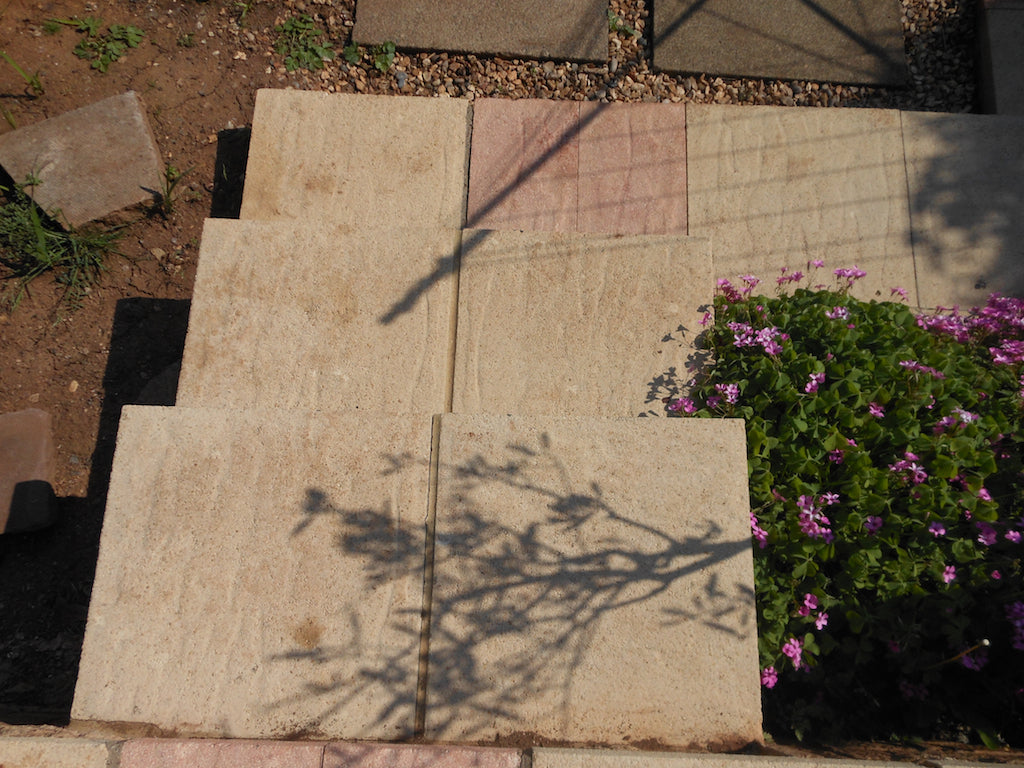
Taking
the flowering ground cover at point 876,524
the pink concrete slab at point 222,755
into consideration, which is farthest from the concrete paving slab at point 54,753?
the flowering ground cover at point 876,524

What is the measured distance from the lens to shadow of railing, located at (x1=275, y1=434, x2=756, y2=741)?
2.21 m

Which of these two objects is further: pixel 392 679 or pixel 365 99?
pixel 365 99

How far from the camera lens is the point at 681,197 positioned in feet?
11.9

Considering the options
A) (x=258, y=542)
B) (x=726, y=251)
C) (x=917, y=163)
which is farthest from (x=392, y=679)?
(x=917, y=163)

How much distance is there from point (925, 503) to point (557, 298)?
5.16 ft

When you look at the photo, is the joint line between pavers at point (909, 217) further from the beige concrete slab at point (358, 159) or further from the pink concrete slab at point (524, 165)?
the beige concrete slab at point (358, 159)

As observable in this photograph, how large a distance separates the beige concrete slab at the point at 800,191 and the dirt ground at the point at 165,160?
39 centimetres

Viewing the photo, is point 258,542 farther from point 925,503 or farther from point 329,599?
point 925,503

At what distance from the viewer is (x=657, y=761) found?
1999 mm

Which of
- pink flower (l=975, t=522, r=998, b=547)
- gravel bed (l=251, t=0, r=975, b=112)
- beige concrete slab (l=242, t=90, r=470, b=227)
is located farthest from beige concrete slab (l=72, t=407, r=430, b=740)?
gravel bed (l=251, t=0, r=975, b=112)

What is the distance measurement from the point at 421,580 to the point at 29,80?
12.4ft

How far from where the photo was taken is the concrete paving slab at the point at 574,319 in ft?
9.05

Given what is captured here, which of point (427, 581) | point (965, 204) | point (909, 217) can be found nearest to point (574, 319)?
point (427, 581)

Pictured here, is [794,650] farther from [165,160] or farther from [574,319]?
[165,160]
